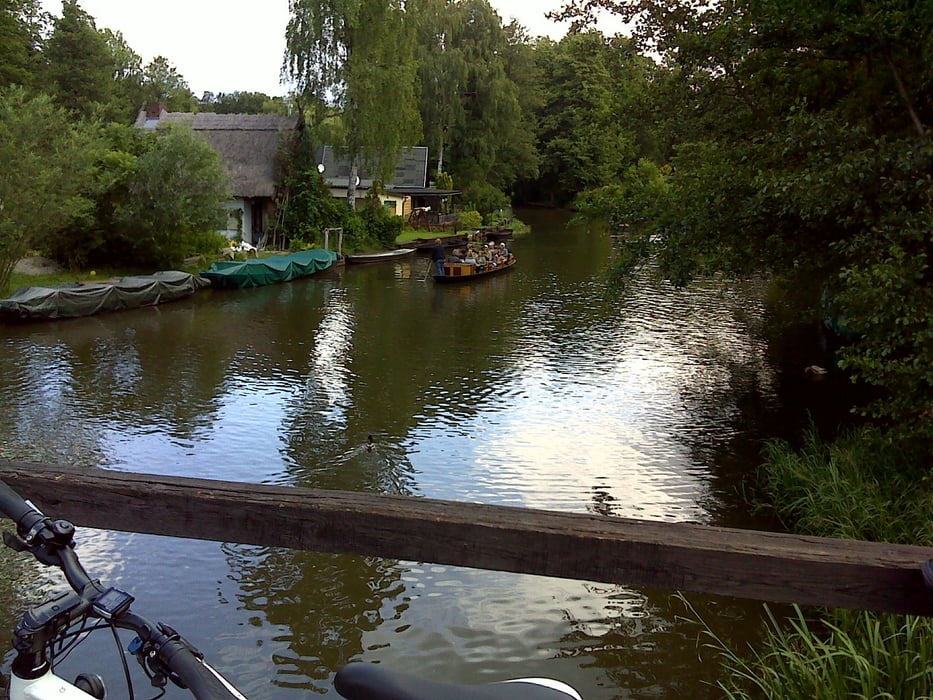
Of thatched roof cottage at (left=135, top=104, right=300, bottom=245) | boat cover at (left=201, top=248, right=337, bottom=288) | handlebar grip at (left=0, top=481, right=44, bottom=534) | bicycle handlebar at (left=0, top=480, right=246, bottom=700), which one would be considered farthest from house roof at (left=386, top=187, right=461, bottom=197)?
bicycle handlebar at (left=0, top=480, right=246, bottom=700)

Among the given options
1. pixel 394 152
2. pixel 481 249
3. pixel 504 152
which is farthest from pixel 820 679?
pixel 504 152

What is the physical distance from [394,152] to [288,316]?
1596 centimetres

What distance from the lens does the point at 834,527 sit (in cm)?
773

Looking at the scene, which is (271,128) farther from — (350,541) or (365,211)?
(350,541)

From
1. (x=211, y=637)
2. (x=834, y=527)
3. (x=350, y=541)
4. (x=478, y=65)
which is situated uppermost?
(x=478, y=65)

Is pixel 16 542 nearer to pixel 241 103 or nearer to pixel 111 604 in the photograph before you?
pixel 111 604

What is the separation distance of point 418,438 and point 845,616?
7850mm

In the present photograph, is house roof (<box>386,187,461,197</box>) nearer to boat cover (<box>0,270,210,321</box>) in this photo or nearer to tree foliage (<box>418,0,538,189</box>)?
tree foliage (<box>418,0,538,189</box>)

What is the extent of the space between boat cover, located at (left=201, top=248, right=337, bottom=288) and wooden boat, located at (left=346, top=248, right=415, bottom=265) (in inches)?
134

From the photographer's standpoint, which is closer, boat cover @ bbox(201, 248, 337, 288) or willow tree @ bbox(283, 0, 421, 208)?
boat cover @ bbox(201, 248, 337, 288)

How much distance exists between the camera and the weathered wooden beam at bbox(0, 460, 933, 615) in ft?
7.33

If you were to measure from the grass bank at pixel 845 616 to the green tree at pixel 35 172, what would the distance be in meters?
18.7

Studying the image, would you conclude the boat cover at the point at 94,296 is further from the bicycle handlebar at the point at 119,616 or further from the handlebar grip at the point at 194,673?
the handlebar grip at the point at 194,673

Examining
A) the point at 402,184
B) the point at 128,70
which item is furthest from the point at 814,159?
the point at 128,70
